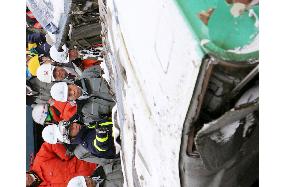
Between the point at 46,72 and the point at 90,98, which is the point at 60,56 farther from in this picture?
the point at 90,98

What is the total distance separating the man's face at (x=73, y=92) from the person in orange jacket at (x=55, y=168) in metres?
0.50

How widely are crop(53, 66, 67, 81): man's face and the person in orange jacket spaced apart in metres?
0.57

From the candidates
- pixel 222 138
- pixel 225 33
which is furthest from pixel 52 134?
pixel 225 33

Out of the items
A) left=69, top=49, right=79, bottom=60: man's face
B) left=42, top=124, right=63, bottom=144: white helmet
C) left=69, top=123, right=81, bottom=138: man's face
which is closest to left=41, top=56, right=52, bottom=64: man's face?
left=69, top=49, right=79, bottom=60: man's face

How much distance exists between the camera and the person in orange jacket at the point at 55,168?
4.01 meters

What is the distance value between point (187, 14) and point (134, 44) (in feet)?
1.43

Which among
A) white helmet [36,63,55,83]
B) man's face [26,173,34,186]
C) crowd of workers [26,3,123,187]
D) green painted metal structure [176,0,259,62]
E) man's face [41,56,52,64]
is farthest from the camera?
man's face [41,56,52,64]

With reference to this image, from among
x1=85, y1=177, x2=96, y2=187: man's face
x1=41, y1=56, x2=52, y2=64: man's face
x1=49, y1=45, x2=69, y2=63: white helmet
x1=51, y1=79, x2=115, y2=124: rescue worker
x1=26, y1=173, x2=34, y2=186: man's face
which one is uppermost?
x1=49, y1=45, x2=69, y2=63: white helmet

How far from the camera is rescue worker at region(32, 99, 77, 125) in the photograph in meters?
4.36

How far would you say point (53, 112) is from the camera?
4480 mm

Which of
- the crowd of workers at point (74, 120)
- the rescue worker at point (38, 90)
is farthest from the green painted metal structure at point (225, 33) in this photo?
the rescue worker at point (38, 90)

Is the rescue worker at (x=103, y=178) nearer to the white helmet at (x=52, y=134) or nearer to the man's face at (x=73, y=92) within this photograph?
the white helmet at (x=52, y=134)

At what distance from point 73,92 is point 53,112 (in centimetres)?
61

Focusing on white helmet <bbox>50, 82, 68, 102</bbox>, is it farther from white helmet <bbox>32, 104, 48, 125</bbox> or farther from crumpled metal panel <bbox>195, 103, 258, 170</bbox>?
crumpled metal panel <bbox>195, 103, 258, 170</bbox>
